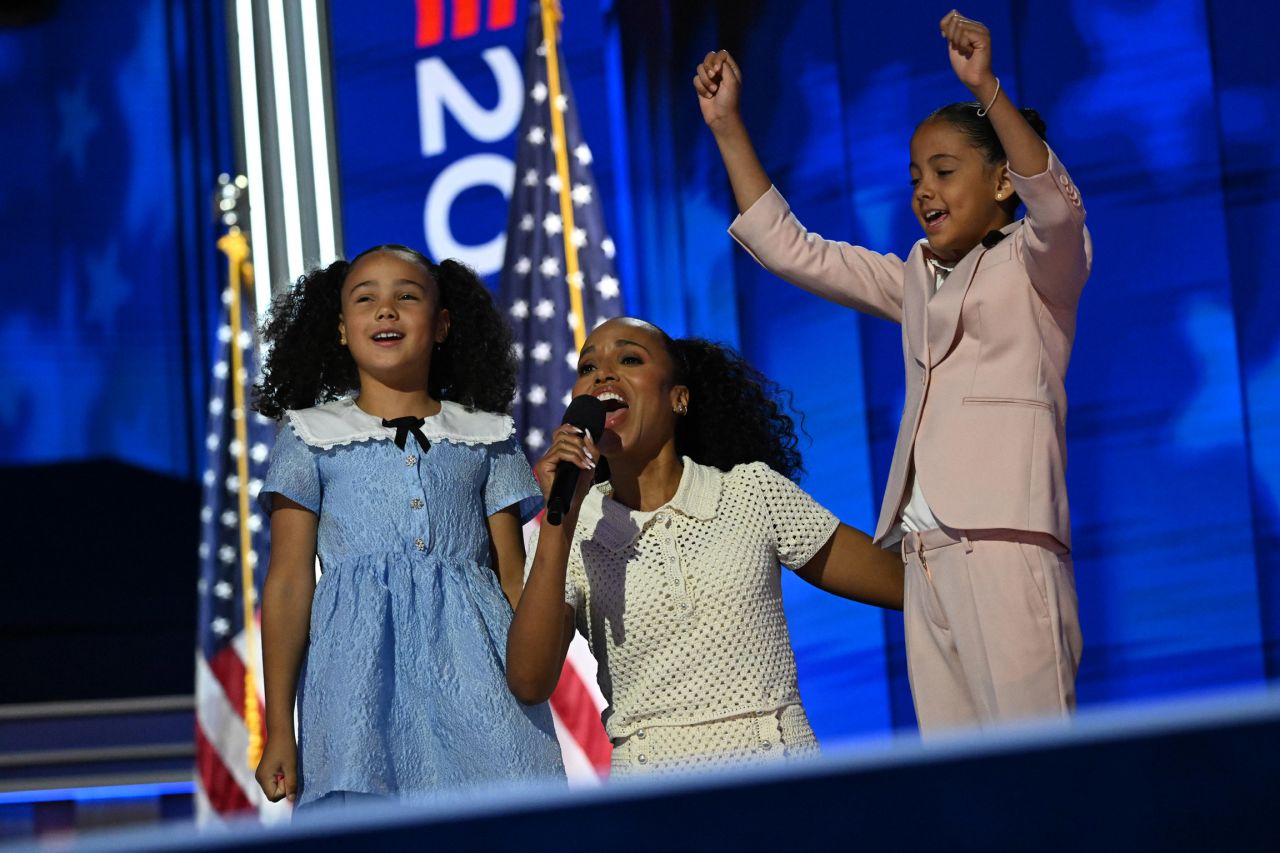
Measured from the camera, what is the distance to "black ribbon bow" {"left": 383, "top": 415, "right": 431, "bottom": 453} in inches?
93.2

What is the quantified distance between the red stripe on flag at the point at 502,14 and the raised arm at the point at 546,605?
3577 mm

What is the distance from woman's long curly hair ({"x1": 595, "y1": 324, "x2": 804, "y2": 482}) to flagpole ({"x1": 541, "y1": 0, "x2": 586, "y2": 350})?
76.0 inches

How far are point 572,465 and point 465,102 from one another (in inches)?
143

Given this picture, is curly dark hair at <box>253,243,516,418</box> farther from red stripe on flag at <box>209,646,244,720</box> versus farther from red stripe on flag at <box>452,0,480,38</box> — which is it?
red stripe on flag at <box>452,0,480,38</box>

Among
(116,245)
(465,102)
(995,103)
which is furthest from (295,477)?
(116,245)

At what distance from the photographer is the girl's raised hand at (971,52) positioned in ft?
6.73

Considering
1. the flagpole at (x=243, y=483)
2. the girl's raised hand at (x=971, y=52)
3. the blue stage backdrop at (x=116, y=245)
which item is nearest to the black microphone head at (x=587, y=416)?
the girl's raised hand at (x=971, y=52)

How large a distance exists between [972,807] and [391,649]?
1.65 metres

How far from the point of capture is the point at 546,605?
211 cm

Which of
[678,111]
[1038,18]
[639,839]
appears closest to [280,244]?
[678,111]

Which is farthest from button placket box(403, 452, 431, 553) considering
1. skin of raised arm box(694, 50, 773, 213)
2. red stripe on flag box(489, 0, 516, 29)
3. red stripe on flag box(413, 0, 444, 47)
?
red stripe on flag box(413, 0, 444, 47)

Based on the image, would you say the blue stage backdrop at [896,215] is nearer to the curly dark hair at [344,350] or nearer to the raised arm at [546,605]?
the curly dark hair at [344,350]

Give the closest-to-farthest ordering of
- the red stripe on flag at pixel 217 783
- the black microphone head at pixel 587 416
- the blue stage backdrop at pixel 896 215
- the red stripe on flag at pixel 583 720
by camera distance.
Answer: the black microphone head at pixel 587 416, the blue stage backdrop at pixel 896 215, the red stripe on flag at pixel 583 720, the red stripe on flag at pixel 217 783

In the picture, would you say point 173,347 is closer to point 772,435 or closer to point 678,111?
point 678,111
